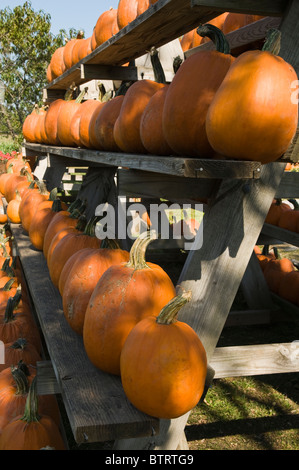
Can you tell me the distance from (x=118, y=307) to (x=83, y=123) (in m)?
1.83

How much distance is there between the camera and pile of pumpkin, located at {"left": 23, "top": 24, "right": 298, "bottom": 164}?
1.39 m

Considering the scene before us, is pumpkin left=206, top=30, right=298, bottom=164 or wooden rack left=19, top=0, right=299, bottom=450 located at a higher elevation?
pumpkin left=206, top=30, right=298, bottom=164

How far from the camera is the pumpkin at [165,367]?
1427 mm

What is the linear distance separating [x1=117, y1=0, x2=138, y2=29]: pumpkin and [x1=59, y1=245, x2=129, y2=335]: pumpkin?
6.70ft

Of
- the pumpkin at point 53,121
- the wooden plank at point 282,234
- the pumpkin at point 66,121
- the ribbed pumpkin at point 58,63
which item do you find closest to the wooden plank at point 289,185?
the pumpkin at point 66,121

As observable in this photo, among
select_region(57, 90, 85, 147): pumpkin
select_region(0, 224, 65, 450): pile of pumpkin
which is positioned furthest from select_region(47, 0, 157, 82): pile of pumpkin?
select_region(0, 224, 65, 450): pile of pumpkin

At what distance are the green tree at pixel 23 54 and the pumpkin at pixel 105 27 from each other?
1577cm

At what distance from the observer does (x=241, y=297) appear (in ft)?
18.1

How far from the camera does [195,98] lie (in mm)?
1615

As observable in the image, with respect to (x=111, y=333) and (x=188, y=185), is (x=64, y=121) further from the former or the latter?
(x=111, y=333)

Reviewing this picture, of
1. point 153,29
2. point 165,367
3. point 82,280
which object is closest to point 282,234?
point 153,29

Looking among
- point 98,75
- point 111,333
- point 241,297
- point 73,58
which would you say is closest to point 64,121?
point 98,75

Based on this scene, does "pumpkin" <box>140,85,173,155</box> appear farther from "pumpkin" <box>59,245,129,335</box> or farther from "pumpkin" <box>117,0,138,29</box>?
"pumpkin" <box>117,0,138,29</box>

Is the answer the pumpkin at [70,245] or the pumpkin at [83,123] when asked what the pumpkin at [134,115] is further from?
the pumpkin at [83,123]
